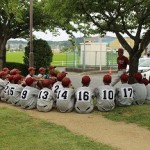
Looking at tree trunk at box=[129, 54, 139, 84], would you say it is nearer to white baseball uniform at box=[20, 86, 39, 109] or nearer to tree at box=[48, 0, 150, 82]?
tree at box=[48, 0, 150, 82]

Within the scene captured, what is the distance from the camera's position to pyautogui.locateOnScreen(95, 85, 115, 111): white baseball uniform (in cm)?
1152

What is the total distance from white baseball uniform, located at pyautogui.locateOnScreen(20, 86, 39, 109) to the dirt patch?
0.83 ft

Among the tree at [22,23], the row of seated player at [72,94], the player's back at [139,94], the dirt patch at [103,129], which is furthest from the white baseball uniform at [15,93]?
the tree at [22,23]

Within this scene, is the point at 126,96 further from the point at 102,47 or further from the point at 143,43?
the point at 102,47

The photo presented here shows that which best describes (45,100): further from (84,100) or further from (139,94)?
(139,94)

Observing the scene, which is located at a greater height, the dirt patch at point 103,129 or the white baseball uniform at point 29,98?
the white baseball uniform at point 29,98

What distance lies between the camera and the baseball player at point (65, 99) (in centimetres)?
1142

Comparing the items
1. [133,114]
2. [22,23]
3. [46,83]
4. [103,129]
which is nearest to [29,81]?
[46,83]

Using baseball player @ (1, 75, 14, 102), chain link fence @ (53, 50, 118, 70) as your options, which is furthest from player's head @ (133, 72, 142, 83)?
chain link fence @ (53, 50, 118, 70)

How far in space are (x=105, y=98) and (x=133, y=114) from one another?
93 centimetres

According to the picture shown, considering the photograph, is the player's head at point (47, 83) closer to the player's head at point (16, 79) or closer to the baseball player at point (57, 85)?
the baseball player at point (57, 85)

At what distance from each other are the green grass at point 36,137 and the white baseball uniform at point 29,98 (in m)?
1.54

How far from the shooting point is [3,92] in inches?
526

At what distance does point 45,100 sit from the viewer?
11570mm
